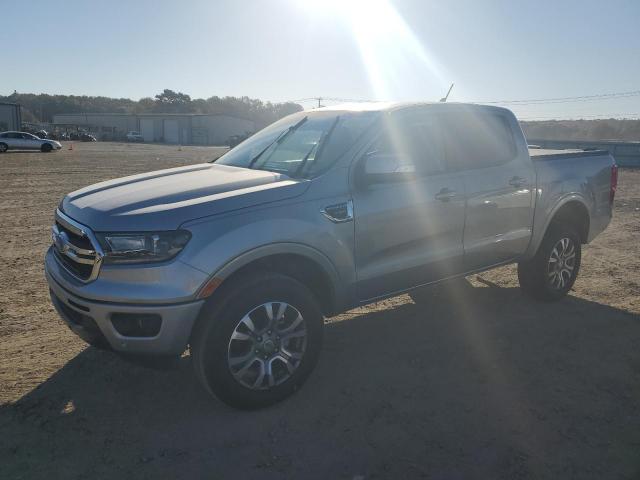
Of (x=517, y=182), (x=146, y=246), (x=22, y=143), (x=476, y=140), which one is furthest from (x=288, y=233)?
(x=22, y=143)

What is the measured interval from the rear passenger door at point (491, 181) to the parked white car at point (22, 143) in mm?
36013

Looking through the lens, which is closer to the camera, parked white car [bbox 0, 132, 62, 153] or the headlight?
the headlight

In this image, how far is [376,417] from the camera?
335 centimetres

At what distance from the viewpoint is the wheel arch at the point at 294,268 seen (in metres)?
3.14

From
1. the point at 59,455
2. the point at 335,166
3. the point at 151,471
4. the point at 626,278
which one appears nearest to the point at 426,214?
the point at 335,166

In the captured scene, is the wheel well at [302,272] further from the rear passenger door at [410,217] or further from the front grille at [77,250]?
the front grille at [77,250]

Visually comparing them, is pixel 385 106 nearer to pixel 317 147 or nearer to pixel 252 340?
pixel 317 147

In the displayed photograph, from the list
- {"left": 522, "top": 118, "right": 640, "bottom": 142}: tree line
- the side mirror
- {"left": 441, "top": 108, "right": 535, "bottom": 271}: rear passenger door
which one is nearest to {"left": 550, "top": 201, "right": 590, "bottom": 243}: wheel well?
{"left": 441, "top": 108, "right": 535, "bottom": 271}: rear passenger door

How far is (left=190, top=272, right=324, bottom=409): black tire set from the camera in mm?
3121

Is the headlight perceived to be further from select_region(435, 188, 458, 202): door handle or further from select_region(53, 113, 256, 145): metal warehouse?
select_region(53, 113, 256, 145): metal warehouse

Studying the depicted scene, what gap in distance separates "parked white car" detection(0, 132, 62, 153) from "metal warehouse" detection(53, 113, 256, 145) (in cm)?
4886

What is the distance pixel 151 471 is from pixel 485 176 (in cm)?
338

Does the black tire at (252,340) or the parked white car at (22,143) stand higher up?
the parked white car at (22,143)

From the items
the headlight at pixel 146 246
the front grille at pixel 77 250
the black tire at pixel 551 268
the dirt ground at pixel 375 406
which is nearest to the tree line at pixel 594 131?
the black tire at pixel 551 268
